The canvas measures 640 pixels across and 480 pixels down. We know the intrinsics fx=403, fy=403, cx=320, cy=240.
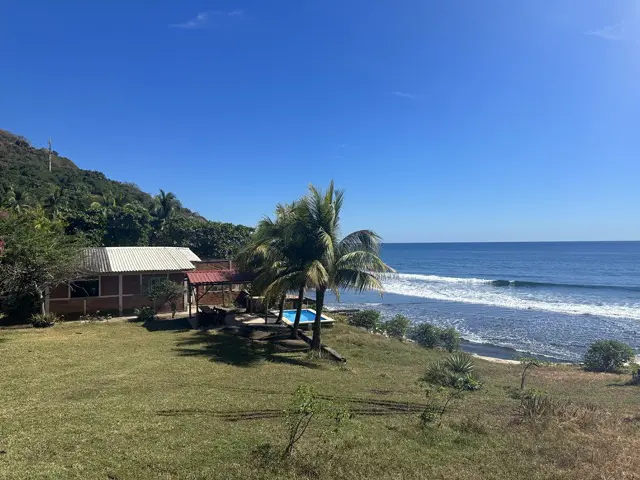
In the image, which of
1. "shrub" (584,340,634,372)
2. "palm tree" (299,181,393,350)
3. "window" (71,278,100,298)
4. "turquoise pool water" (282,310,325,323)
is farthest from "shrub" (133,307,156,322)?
"shrub" (584,340,634,372)

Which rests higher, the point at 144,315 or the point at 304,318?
the point at 144,315

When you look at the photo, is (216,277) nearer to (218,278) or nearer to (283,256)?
(218,278)

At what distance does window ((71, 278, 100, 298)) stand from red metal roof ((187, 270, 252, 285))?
4488 millimetres

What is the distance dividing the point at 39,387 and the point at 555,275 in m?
68.6

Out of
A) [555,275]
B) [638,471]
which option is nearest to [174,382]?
[638,471]

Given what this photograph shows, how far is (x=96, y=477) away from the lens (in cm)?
452

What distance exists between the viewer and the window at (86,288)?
1828cm

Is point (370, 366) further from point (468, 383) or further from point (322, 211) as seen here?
point (322, 211)

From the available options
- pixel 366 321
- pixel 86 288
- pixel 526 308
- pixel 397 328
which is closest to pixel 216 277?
pixel 86 288

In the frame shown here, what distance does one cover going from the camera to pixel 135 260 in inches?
789

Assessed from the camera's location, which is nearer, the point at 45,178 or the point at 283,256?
the point at 283,256

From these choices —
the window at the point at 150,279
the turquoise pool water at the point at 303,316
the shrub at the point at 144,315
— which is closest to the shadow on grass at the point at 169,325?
the shrub at the point at 144,315

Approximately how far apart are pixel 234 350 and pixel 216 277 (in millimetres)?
5714

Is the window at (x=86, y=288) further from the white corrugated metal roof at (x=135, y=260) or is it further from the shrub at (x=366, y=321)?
the shrub at (x=366, y=321)
